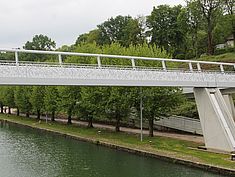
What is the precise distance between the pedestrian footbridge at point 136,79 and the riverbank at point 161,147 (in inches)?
80.3

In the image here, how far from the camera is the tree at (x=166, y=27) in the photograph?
6612 cm

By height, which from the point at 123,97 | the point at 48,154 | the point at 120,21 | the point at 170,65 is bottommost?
the point at 48,154

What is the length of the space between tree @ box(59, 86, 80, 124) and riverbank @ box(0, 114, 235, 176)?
2.49 m

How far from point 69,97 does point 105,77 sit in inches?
717

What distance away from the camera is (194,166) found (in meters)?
23.3

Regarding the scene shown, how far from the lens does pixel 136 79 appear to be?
25.1 meters

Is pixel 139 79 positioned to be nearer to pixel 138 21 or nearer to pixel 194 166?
pixel 194 166

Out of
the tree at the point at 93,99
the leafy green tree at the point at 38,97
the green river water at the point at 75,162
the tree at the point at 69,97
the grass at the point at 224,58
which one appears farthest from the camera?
the grass at the point at 224,58

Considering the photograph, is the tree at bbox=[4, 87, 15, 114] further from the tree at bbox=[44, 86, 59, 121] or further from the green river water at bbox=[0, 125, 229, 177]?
the green river water at bbox=[0, 125, 229, 177]

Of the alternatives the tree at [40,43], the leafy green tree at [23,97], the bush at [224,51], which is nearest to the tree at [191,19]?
the bush at [224,51]

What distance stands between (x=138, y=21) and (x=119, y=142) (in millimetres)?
44789

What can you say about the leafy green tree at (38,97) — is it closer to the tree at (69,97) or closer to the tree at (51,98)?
the tree at (51,98)

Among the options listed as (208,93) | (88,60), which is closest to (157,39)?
(88,60)

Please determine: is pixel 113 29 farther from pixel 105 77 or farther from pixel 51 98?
pixel 105 77
